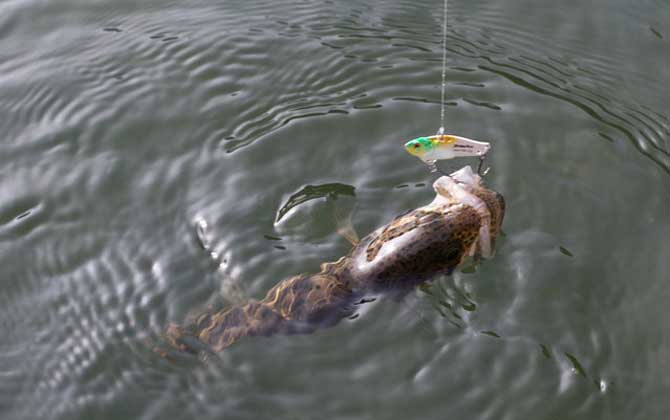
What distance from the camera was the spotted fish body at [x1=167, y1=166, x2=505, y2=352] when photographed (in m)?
5.90

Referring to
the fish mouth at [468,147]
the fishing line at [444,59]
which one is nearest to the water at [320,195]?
the fishing line at [444,59]

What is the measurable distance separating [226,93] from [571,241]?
371 centimetres

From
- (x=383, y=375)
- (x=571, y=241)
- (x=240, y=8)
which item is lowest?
(x=383, y=375)

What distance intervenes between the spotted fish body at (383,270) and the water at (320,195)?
155 mm

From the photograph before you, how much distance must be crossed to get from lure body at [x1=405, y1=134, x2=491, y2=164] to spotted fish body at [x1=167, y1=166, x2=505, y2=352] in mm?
188

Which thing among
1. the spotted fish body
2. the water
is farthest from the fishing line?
the spotted fish body

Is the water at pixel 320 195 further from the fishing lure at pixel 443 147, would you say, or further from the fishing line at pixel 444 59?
the fishing lure at pixel 443 147

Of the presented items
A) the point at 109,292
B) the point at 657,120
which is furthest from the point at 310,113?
the point at 657,120

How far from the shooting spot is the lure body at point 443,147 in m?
5.95

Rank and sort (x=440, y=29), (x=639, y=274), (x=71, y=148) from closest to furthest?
(x=639, y=274)
(x=71, y=148)
(x=440, y=29)

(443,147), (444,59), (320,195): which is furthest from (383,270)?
(444,59)

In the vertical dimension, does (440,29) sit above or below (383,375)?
above

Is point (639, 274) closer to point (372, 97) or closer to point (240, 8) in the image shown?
point (372, 97)

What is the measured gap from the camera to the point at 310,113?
7945 millimetres
